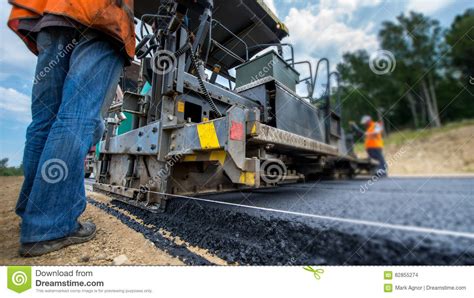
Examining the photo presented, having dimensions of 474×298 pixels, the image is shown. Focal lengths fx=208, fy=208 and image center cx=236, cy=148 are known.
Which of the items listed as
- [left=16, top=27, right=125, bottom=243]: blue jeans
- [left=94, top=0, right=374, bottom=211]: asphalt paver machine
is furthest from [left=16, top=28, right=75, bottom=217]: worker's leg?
[left=94, top=0, right=374, bottom=211]: asphalt paver machine

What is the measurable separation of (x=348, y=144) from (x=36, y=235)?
4203mm

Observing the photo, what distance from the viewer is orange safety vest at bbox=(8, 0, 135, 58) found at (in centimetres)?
86

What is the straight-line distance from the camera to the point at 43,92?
951 millimetres

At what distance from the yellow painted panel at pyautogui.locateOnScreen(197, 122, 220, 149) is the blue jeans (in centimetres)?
47

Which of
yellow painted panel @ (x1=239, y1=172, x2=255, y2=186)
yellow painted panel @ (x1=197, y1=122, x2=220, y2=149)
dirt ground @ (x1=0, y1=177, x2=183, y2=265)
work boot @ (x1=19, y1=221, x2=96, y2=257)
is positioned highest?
yellow painted panel @ (x1=197, y1=122, x2=220, y2=149)

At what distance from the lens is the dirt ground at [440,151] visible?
74cm

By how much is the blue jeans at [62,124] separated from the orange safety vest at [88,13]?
0.22 ft

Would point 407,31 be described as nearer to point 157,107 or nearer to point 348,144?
point 157,107

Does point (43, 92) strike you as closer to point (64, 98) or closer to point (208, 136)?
point (64, 98)

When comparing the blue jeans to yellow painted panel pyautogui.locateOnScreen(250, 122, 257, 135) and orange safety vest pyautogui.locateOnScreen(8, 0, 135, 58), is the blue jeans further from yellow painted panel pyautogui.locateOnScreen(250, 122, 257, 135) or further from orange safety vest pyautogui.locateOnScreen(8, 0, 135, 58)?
yellow painted panel pyautogui.locateOnScreen(250, 122, 257, 135)

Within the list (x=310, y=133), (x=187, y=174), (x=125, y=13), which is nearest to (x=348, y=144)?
(x=310, y=133)

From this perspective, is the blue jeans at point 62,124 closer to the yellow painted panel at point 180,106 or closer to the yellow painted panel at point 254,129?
the yellow painted panel at point 180,106
